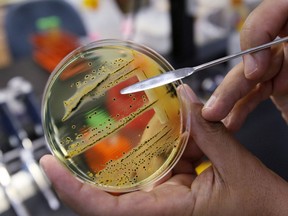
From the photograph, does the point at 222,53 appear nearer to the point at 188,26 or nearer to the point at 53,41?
the point at 188,26

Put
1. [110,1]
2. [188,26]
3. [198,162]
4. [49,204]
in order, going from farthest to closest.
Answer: [110,1]
[188,26]
[49,204]
[198,162]

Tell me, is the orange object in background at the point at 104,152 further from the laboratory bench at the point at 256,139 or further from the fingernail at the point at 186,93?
the laboratory bench at the point at 256,139

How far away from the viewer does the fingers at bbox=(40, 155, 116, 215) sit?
620 millimetres

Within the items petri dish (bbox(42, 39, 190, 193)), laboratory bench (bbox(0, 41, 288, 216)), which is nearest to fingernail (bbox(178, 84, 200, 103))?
petri dish (bbox(42, 39, 190, 193))

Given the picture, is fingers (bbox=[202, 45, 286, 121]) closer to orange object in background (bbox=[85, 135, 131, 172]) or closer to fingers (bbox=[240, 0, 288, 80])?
fingers (bbox=[240, 0, 288, 80])

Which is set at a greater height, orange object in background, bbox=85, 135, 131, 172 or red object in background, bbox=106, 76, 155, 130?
red object in background, bbox=106, 76, 155, 130

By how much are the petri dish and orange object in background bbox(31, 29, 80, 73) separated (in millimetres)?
998

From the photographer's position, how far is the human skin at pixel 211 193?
0.61m

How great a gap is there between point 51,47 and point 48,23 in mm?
274

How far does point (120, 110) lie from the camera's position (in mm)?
678

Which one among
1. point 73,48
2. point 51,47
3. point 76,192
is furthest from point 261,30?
point 51,47

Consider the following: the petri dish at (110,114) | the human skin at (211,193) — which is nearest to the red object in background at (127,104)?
the petri dish at (110,114)

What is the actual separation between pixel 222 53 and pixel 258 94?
1.06m

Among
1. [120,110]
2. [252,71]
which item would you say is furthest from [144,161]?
[252,71]
